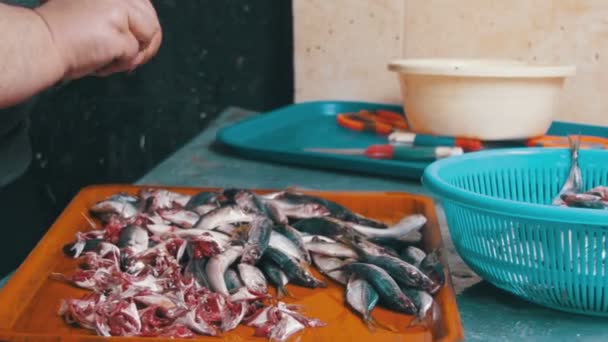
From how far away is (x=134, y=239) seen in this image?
3.98 ft

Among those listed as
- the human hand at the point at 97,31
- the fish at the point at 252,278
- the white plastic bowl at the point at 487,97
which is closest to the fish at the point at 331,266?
the fish at the point at 252,278

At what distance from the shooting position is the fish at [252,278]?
1.09 meters

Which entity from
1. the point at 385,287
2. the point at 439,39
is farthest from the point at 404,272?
the point at 439,39

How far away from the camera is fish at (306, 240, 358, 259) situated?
1.19 metres

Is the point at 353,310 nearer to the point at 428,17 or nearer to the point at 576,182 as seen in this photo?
the point at 576,182

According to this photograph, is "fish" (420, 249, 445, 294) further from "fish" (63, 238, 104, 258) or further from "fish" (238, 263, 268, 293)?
"fish" (63, 238, 104, 258)

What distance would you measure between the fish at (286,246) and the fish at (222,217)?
0.29ft

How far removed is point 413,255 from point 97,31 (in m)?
0.62

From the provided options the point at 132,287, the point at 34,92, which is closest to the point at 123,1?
the point at 34,92

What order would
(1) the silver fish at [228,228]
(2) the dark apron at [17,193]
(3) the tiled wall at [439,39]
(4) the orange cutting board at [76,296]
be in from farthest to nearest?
1. (3) the tiled wall at [439,39]
2. (2) the dark apron at [17,193]
3. (1) the silver fish at [228,228]
4. (4) the orange cutting board at [76,296]

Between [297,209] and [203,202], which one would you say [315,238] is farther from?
[203,202]

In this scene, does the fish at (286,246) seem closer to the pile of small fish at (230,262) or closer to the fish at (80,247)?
the pile of small fish at (230,262)

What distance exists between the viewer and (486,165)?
1.28 metres

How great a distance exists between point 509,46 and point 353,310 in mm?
1665
